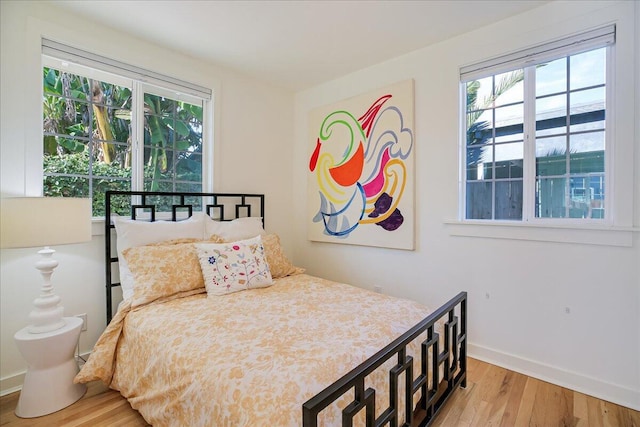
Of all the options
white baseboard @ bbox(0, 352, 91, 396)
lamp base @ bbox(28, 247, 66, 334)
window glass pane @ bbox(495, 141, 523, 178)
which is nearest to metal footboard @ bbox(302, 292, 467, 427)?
window glass pane @ bbox(495, 141, 523, 178)

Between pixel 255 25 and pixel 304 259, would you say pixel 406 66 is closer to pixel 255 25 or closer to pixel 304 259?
pixel 255 25

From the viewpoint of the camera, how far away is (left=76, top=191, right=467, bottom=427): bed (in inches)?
44.8

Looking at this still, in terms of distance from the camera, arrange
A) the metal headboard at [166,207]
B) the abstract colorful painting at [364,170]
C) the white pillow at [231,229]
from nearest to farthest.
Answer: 1. the metal headboard at [166,207]
2. the white pillow at [231,229]
3. the abstract colorful painting at [364,170]

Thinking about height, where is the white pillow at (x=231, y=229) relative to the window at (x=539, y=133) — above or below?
below

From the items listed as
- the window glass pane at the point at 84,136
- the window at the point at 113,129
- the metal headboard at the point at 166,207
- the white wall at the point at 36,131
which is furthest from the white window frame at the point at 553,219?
the window glass pane at the point at 84,136

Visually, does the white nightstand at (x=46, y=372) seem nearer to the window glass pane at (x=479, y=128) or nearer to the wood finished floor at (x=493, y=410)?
the wood finished floor at (x=493, y=410)

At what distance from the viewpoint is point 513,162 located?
2.30m

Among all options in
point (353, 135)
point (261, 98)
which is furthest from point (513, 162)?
point (261, 98)

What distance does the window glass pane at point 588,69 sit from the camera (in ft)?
6.51

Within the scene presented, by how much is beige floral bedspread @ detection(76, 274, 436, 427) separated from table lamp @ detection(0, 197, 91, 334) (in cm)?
36

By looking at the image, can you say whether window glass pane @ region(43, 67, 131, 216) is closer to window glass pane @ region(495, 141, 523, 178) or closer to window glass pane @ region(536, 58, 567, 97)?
window glass pane @ region(495, 141, 523, 178)

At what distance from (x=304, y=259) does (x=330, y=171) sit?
3.56 feet

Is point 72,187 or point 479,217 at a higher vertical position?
point 72,187

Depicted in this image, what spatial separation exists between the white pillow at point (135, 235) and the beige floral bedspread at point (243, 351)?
0.27m
